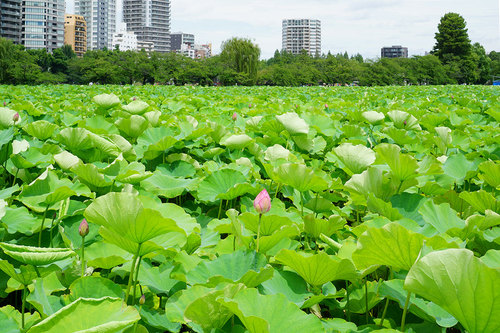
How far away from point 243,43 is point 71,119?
3170 centimetres

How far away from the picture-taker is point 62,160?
3.69 ft

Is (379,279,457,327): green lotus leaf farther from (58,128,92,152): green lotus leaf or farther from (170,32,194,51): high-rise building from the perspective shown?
(170,32,194,51): high-rise building

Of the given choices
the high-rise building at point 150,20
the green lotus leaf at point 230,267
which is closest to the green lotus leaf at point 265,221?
the green lotus leaf at point 230,267

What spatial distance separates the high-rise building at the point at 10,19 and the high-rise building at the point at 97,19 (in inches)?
1806

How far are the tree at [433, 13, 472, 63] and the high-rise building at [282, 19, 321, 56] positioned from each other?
326ft

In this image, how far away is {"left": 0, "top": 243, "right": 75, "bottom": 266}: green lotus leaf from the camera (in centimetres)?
58

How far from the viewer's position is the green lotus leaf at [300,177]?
0.97 meters

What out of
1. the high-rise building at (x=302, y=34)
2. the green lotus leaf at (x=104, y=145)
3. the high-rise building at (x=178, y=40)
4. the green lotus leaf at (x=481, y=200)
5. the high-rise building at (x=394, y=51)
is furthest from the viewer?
the high-rise building at (x=302, y=34)

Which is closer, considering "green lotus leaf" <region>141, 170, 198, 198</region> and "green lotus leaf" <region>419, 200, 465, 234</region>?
"green lotus leaf" <region>419, 200, 465, 234</region>

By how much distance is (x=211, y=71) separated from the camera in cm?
2586

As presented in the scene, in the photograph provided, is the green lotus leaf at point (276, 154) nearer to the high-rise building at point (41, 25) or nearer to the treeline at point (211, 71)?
the treeline at point (211, 71)

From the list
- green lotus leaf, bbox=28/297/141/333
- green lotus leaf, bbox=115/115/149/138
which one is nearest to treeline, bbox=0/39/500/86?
green lotus leaf, bbox=115/115/149/138

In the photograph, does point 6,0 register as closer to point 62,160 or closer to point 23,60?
point 23,60

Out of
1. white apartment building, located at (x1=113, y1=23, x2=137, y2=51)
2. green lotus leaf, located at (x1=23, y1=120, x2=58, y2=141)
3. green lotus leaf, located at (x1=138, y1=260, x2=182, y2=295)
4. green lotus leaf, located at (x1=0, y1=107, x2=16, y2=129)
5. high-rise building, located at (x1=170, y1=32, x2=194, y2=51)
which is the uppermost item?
high-rise building, located at (x1=170, y1=32, x2=194, y2=51)
